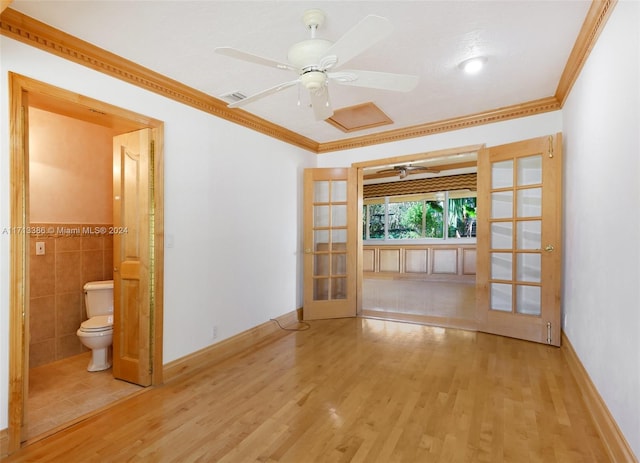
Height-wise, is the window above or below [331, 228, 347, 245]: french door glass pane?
above

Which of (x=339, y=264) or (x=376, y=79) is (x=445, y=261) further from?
(x=376, y=79)

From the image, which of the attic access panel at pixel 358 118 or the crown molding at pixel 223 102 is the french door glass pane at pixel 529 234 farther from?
the attic access panel at pixel 358 118

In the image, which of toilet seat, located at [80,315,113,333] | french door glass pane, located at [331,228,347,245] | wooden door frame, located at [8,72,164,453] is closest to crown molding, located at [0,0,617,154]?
wooden door frame, located at [8,72,164,453]

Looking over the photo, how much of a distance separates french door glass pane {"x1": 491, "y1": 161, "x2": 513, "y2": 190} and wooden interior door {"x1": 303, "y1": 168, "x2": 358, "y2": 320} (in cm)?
174

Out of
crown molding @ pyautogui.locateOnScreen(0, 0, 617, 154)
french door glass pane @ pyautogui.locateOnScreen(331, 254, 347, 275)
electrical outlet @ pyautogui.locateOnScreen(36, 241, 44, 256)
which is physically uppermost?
crown molding @ pyautogui.locateOnScreen(0, 0, 617, 154)

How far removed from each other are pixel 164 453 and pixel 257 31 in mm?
2583

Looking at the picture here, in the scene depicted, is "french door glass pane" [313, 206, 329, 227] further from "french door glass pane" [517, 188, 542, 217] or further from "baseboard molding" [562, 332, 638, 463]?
"baseboard molding" [562, 332, 638, 463]

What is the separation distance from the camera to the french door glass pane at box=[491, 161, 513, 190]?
3562 mm

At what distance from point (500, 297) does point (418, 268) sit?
4.26 metres

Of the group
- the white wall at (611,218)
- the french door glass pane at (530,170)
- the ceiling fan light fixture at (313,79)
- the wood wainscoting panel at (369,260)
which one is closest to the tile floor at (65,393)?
the ceiling fan light fixture at (313,79)

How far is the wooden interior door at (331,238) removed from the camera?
444 cm

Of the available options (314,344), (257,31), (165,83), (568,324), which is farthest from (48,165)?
(568,324)

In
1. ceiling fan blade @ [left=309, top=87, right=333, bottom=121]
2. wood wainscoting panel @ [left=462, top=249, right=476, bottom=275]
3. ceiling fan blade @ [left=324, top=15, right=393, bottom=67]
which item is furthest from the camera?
wood wainscoting panel @ [left=462, top=249, right=476, bottom=275]

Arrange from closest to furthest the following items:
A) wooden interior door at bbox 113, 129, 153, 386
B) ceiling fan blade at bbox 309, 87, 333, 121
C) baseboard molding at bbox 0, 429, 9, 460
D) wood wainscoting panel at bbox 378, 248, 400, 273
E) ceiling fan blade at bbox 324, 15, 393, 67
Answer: ceiling fan blade at bbox 324, 15, 393, 67
baseboard molding at bbox 0, 429, 9, 460
ceiling fan blade at bbox 309, 87, 333, 121
wooden interior door at bbox 113, 129, 153, 386
wood wainscoting panel at bbox 378, 248, 400, 273
